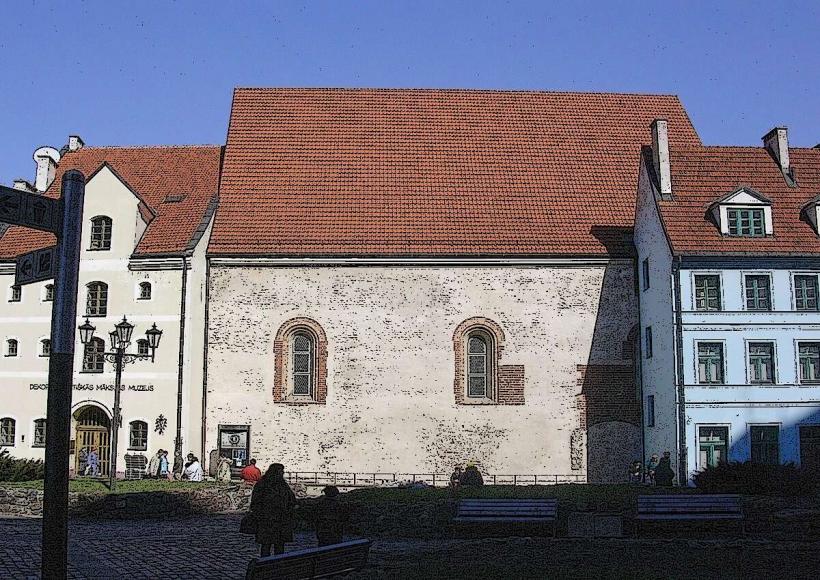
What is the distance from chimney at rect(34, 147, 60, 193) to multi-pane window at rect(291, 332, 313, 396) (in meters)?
12.6

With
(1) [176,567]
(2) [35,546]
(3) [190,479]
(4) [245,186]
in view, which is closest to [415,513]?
(1) [176,567]

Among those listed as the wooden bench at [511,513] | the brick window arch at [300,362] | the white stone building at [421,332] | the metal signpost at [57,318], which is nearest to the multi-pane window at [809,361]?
the white stone building at [421,332]

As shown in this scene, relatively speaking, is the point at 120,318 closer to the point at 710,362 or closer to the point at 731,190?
the point at 710,362

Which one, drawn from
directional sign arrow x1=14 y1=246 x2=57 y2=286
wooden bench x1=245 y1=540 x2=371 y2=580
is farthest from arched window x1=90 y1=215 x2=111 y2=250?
directional sign arrow x1=14 y1=246 x2=57 y2=286

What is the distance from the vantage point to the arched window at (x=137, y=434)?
30828 millimetres

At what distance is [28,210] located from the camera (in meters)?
8.56

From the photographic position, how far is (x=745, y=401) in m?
27.4

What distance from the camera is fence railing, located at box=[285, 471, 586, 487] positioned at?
29.9 meters

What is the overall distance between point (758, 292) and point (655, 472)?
6.68 metres

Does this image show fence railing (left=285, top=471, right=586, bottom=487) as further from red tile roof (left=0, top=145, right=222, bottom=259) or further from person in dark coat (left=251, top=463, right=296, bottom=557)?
person in dark coat (left=251, top=463, right=296, bottom=557)

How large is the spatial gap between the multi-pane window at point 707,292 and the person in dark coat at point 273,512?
61.8ft

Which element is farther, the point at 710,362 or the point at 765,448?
the point at 710,362


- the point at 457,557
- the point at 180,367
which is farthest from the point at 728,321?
the point at 180,367

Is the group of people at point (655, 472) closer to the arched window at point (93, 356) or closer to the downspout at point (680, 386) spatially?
the downspout at point (680, 386)
